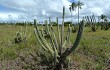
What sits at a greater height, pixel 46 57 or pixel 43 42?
pixel 43 42

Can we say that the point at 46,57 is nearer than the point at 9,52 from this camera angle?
Yes

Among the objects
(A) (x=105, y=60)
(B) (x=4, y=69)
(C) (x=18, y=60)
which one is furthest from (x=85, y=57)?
(B) (x=4, y=69)

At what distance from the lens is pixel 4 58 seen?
31.2 ft

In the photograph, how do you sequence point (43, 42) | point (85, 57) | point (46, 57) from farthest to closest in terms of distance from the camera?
point (85, 57), point (46, 57), point (43, 42)

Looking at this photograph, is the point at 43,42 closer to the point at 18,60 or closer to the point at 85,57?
the point at 18,60

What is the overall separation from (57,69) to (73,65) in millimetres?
1030

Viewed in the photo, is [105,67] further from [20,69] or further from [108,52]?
[20,69]

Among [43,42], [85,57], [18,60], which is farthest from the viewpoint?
[85,57]

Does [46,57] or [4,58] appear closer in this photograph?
[46,57]

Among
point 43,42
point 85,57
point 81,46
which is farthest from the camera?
point 81,46

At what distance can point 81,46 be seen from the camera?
1164cm

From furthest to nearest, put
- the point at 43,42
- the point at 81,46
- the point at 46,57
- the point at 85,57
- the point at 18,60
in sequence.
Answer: the point at 81,46
the point at 85,57
the point at 18,60
the point at 46,57
the point at 43,42

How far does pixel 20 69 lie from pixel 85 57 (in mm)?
2886

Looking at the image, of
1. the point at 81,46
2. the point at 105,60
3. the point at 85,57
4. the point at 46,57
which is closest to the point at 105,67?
the point at 105,60
